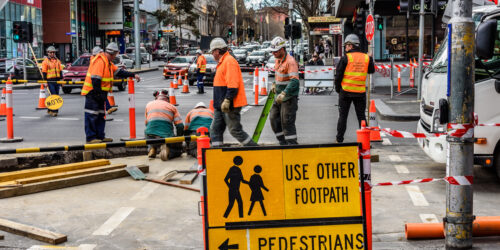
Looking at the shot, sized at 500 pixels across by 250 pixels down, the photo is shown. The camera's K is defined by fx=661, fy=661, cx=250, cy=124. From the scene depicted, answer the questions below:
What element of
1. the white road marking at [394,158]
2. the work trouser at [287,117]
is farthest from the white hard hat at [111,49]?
the white road marking at [394,158]

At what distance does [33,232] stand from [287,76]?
532 centimetres

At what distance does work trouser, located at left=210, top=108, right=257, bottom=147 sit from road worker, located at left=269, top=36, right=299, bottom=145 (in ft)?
3.19

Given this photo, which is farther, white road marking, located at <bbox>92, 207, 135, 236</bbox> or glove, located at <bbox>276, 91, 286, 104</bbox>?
glove, located at <bbox>276, 91, 286, 104</bbox>

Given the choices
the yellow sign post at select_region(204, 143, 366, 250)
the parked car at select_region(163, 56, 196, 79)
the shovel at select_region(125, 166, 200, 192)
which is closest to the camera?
the yellow sign post at select_region(204, 143, 366, 250)

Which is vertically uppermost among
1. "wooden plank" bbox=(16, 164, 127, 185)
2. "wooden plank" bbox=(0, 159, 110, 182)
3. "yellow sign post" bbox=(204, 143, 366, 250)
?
"yellow sign post" bbox=(204, 143, 366, 250)

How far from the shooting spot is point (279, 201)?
491cm

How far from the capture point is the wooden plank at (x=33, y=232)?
6.01 m

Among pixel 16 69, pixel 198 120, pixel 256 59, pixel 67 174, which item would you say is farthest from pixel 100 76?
pixel 256 59

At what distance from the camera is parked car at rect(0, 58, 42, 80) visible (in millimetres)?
33812

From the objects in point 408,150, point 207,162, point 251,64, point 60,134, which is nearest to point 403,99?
point 408,150

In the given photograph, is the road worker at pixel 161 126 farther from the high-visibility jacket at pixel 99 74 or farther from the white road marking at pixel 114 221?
the white road marking at pixel 114 221

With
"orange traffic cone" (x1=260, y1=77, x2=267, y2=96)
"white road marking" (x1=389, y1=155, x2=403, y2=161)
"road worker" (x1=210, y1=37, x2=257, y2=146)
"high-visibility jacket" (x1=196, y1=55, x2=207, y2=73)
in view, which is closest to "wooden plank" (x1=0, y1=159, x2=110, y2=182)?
"road worker" (x1=210, y1=37, x2=257, y2=146)

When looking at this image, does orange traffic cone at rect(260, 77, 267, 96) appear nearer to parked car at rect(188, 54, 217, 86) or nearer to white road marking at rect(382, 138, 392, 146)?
parked car at rect(188, 54, 217, 86)

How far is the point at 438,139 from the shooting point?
829 cm
